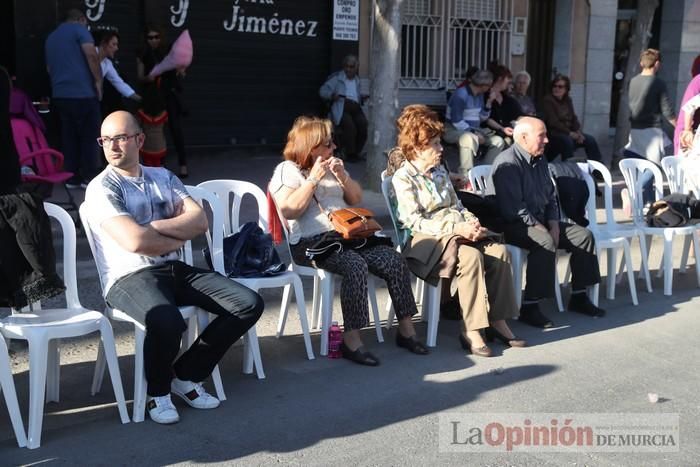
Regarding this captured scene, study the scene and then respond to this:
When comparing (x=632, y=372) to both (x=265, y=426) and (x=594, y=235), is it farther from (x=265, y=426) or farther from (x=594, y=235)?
(x=265, y=426)

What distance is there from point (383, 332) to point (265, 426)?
1804 mm

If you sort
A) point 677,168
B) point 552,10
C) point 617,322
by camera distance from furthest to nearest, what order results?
1. point 552,10
2. point 677,168
3. point 617,322

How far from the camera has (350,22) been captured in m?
13.3

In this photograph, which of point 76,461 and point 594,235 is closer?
point 76,461

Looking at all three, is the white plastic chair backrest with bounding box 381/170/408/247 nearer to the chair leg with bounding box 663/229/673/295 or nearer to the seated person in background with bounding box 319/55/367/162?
the chair leg with bounding box 663/229/673/295

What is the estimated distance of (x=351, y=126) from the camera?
12.8m

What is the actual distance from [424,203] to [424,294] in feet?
2.21

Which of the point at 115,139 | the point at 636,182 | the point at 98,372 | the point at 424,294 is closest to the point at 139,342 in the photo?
the point at 98,372

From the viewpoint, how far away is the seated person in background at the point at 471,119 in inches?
418

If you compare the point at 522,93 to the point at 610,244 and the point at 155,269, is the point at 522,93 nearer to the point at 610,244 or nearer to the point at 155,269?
the point at 610,244

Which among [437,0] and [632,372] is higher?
[437,0]

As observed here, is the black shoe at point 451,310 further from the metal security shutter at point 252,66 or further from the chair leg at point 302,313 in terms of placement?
the metal security shutter at point 252,66

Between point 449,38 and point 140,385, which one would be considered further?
point 449,38

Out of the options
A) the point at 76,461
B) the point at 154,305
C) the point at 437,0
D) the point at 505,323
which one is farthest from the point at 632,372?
the point at 437,0
